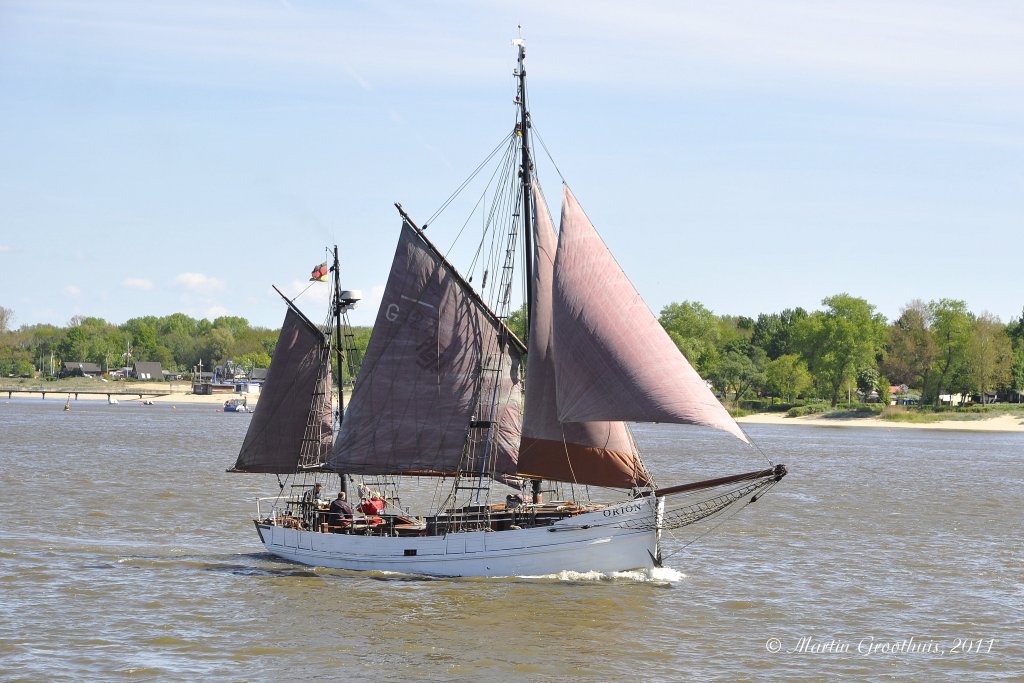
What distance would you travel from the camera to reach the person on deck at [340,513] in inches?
1544

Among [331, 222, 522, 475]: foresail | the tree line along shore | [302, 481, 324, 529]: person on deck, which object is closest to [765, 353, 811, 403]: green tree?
the tree line along shore

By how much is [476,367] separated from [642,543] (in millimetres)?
8134

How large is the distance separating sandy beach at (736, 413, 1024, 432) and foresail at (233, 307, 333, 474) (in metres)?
120

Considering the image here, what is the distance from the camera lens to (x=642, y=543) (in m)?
36.2

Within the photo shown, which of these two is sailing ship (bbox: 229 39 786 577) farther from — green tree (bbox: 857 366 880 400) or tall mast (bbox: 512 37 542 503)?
green tree (bbox: 857 366 880 400)

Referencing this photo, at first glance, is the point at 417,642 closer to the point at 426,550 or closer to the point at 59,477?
the point at 426,550

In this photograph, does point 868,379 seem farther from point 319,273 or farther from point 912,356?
point 319,273

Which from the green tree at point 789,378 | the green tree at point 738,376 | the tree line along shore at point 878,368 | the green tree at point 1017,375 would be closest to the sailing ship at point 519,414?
the tree line along shore at point 878,368

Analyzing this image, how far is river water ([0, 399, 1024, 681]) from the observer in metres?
27.4

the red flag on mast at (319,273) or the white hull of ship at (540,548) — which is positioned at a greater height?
the red flag on mast at (319,273)

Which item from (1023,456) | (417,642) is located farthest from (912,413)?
(417,642)

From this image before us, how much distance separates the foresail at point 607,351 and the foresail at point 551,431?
4.91ft

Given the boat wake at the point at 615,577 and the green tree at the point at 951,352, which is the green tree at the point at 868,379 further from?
the boat wake at the point at 615,577

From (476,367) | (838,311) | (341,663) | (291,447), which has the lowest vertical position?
(341,663)
